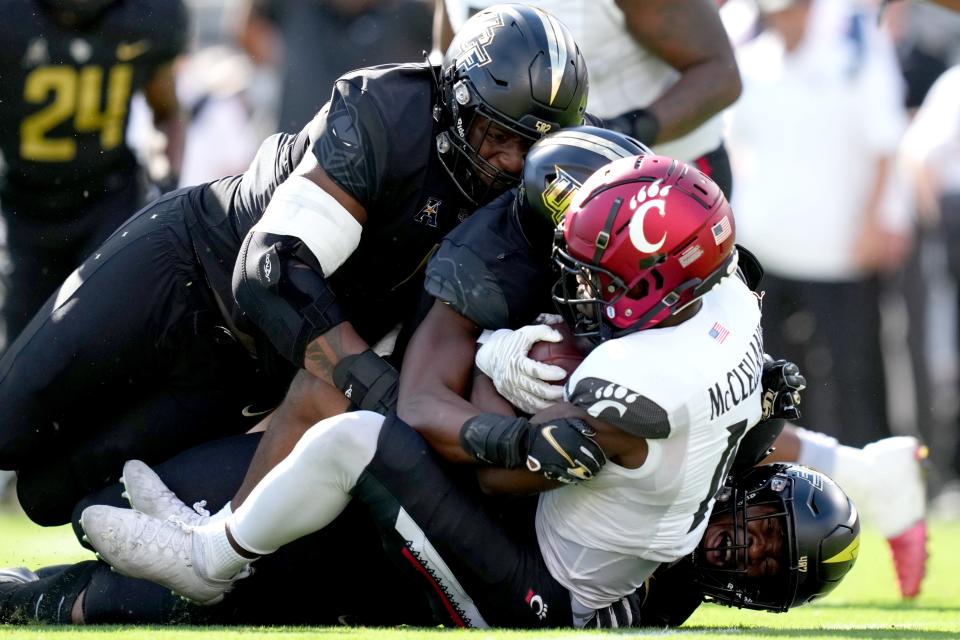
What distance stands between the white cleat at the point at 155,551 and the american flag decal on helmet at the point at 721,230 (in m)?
1.57

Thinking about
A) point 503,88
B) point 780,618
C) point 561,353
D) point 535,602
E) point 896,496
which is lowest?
point 896,496

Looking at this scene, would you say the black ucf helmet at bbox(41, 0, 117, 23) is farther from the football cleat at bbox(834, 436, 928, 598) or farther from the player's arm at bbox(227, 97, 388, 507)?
the football cleat at bbox(834, 436, 928, 598)

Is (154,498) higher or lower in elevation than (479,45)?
lower

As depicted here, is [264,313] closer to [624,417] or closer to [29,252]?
[624,417]

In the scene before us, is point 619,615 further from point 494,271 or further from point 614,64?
point 614,64

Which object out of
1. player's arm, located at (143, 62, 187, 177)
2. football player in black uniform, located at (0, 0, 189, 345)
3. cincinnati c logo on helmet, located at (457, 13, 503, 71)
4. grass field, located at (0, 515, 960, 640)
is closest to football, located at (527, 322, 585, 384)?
grass field, located at (0, 515, 960, 640)

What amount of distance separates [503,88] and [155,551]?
63.6 inches

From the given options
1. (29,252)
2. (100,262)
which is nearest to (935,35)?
(29,252)

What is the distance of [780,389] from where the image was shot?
464cm

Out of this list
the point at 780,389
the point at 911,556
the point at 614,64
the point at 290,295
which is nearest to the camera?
the point at 780,389

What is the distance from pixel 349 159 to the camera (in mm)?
4809

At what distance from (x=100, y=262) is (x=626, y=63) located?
6.55ft

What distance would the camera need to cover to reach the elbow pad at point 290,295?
475 cm

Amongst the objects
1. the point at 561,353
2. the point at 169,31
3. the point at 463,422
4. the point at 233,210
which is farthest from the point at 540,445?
the point at 169,31
